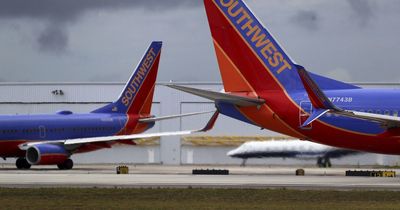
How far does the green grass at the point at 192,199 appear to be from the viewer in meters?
34.9

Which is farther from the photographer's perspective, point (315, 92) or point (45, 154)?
point (45, 154)

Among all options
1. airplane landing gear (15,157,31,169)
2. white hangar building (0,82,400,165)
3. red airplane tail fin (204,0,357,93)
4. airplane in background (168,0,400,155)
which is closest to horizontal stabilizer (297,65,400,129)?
airplane in background (168,0,400,155)

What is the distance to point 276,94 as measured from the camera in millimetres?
53750

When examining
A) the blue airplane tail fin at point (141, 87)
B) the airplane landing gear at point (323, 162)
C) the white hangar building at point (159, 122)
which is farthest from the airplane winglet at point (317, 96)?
the white hangar building at point (159, 122)

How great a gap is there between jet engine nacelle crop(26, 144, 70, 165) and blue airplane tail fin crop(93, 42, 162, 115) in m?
7.85

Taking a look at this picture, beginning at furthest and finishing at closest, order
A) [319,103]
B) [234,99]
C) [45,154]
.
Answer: [45,154], [234,99], [319,103]

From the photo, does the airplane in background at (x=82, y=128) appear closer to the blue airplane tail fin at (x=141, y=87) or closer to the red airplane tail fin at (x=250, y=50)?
the blue airplane tail fin at (x=141, y=87)

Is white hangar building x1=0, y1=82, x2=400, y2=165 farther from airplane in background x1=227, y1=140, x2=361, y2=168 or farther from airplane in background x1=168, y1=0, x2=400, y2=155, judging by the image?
airplane in background x1=168, y1=0, x2=400, y2=155

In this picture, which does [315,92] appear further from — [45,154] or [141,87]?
[141,87]

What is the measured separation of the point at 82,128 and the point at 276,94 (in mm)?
27589

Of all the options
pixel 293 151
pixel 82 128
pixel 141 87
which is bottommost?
pixel 293 151

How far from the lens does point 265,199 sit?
125 ft

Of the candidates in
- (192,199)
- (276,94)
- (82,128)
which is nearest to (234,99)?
(276,94)

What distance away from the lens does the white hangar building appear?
91375mm
